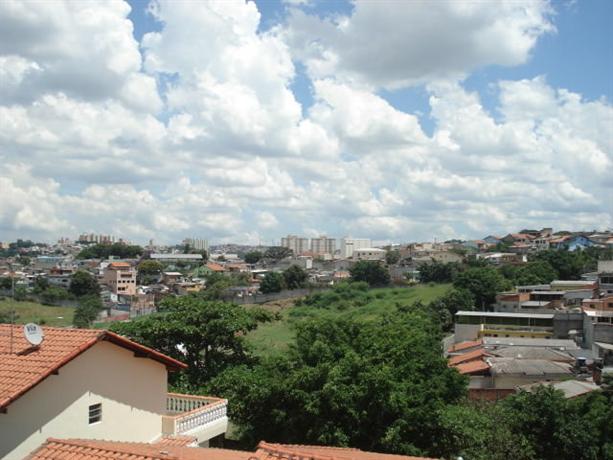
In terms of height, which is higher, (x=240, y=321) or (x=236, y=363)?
(x=240, y=321)

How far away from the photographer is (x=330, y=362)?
16891 millimetres

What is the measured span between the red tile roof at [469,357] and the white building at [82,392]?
81.6 feet

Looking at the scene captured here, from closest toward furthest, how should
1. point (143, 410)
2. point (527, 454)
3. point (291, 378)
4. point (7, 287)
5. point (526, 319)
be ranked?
point (143, 410) → point (291, 378) → point (527, 454) → point (526, 319) → point (7, 287)

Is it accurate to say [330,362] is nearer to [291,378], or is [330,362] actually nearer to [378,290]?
[291,378]

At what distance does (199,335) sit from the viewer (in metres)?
20.0

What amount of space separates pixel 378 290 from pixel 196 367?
220 ft

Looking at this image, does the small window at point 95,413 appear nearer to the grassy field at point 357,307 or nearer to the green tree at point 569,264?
the grassy field at point 357,307

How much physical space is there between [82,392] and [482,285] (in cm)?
5511

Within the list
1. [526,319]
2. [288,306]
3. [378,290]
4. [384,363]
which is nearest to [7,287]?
[288,306]

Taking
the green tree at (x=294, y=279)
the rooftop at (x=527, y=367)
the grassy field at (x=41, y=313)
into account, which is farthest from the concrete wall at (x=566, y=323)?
the green tree at (x=294, y=279)

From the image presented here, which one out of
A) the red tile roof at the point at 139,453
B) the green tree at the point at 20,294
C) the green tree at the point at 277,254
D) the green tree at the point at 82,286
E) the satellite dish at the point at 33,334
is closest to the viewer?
the red tile roof at the point at 139,453

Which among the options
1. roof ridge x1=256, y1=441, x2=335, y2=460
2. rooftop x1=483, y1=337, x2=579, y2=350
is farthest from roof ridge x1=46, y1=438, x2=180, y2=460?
rooftop x1=483, y1=337, x2=579, y2=350

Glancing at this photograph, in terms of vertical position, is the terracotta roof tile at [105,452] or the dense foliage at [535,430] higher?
the terracotta roof tile at [105,452]

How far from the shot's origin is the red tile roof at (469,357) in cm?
3531
